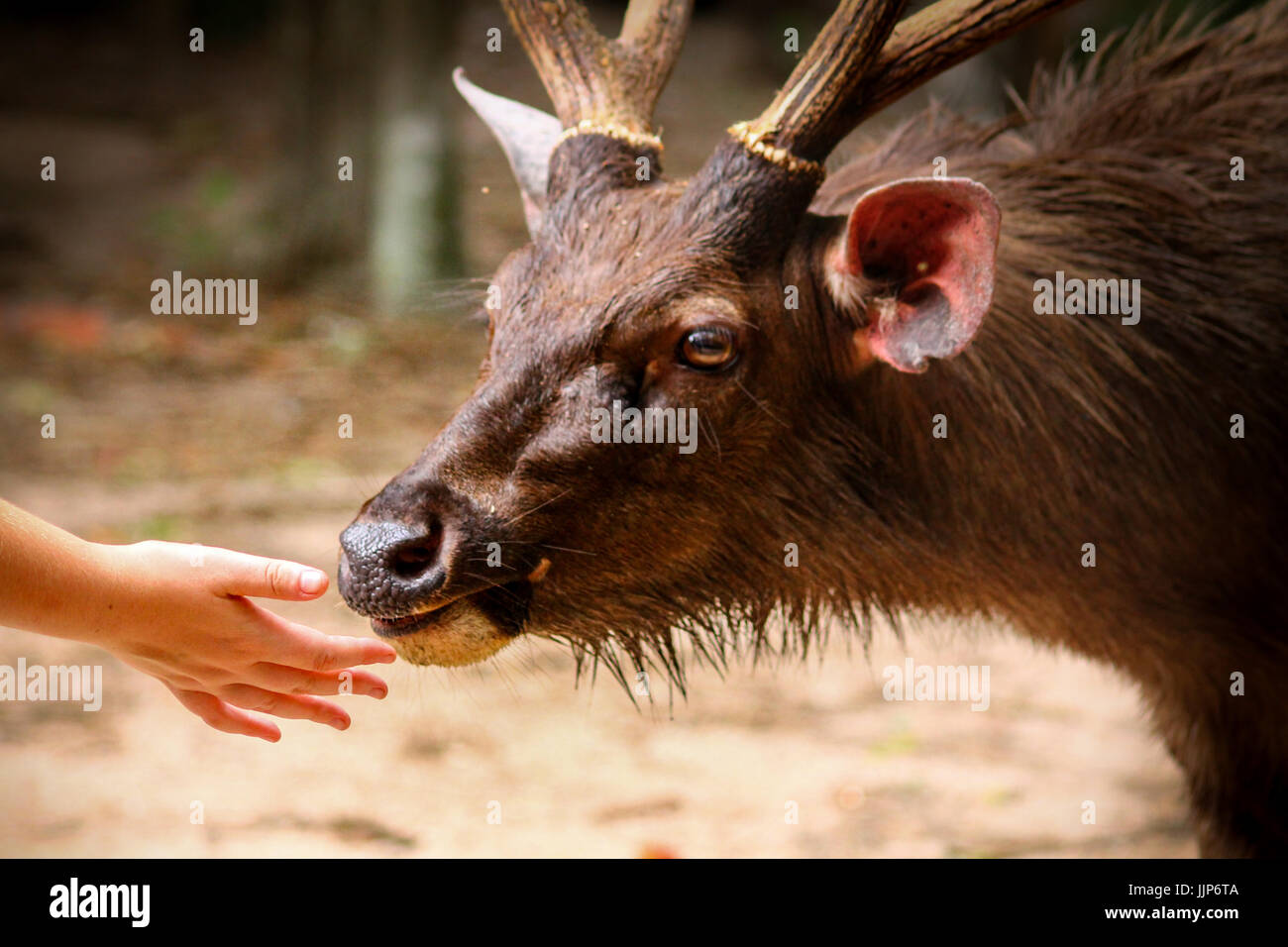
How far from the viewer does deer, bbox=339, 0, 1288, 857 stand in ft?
10.8

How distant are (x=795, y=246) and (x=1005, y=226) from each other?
73 centimetres

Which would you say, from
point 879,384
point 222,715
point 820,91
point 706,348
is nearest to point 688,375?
point 706,348

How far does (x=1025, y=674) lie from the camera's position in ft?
21.9

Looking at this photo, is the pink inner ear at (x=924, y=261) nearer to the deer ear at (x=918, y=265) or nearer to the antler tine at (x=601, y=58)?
the deer ear at (x=918, y=265)

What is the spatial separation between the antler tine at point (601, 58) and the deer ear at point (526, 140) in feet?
0.62

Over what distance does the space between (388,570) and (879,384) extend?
4.48 ft

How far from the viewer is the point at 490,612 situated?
3.27m

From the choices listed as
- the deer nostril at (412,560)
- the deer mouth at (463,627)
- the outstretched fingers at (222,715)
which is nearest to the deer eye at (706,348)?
the deer mouth at (463,627)

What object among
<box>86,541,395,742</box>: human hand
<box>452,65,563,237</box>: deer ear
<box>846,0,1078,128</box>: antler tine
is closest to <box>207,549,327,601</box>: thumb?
<box>86,541,395,742</box>: human hand

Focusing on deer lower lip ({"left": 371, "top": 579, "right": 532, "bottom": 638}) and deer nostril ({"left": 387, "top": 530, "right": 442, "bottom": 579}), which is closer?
deer nostril ({"left": 387, "top": 530, "right": 442, "bottom": 579})

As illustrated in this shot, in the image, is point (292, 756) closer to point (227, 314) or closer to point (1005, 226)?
point (1005, 226)

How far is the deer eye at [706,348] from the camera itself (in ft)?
10.9

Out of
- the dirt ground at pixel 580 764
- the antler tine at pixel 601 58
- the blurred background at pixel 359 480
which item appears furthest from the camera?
the blurred background at pixel 359 480

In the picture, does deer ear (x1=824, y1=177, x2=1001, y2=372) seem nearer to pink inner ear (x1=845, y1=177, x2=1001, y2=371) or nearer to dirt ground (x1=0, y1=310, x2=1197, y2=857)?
pink inner ear (x1=845, y1=177, x2=1001, y2=371)
